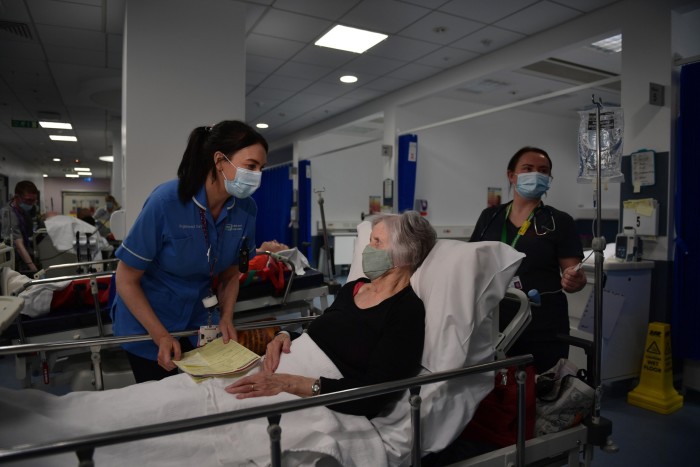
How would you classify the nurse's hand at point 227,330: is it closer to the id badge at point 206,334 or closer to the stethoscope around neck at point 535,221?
the id badge at point 206,334

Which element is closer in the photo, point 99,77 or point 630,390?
point 630,390

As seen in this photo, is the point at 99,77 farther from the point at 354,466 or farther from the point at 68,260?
the point at 354,466

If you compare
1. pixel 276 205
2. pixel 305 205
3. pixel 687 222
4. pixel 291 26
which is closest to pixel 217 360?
pixel 687 222

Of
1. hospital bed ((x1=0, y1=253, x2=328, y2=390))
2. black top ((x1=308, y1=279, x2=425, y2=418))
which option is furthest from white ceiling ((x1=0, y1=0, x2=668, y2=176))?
black top ((x1=308, y1=279, x2=425, y2=418))

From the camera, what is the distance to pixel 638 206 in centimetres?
354

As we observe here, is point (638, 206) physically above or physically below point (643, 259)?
above

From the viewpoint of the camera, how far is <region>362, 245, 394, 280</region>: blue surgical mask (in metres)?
1.68

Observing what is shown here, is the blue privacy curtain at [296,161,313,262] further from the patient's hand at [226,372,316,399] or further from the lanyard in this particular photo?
the patient's hand at [226,372,316,399]

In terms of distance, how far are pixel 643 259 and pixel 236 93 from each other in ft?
11.3

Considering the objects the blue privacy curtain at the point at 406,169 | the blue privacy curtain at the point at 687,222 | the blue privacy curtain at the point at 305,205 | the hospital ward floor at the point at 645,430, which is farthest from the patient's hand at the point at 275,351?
the blue privacy curtain at the point at 305,205

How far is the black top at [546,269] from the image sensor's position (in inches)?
82.0

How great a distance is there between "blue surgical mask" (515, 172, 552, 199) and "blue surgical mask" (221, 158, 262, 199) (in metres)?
1.31

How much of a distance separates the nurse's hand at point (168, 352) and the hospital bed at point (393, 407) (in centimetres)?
9

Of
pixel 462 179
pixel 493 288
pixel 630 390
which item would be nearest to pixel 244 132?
pixel 493 288
